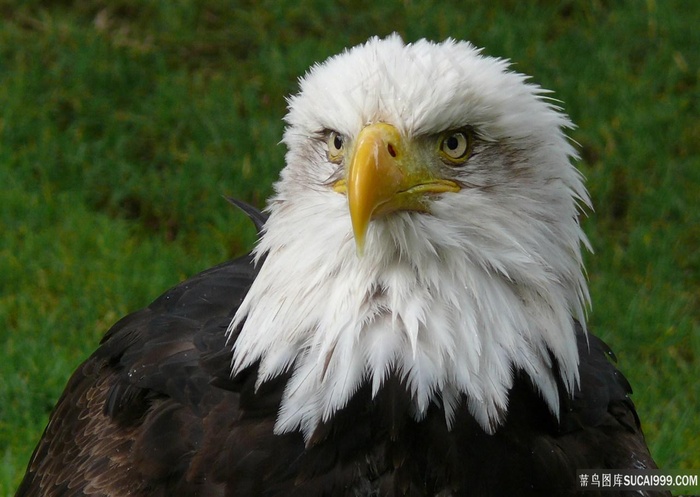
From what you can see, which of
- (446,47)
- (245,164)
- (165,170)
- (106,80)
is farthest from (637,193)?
(446,47)

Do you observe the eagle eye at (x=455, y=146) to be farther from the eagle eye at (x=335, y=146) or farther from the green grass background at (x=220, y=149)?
the green grass background at (x=220, y=149)

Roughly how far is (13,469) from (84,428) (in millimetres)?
1274

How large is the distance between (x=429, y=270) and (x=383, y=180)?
0.31 meters

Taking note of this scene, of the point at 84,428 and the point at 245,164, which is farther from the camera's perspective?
the point at 245,164

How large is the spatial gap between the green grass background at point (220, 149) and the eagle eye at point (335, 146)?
2698 mm

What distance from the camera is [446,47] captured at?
11.8ft

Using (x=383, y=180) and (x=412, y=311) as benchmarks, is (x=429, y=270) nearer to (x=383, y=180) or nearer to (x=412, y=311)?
(x=412, y=311)

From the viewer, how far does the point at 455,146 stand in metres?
3.48

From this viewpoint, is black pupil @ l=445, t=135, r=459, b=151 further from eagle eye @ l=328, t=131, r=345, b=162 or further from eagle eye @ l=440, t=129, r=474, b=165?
Answer: eagle eye @ l=328, t=131, r=345, b=162

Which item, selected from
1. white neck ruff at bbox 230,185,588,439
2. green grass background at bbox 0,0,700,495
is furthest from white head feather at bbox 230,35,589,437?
green grass background at bbox 0,0,700,495

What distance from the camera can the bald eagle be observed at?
131 inches

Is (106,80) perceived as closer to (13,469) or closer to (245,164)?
(245,164)

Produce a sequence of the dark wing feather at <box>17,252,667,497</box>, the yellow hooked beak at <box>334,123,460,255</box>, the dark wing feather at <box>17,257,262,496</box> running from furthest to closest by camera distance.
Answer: the dark wing feather at <box>17,257,262,496</box> < the dark wing feather at <box>17,252,667,497</box> < the yellow hooked beak at <box>334,123,460,255</box>

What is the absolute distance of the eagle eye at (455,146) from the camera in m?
3.46
